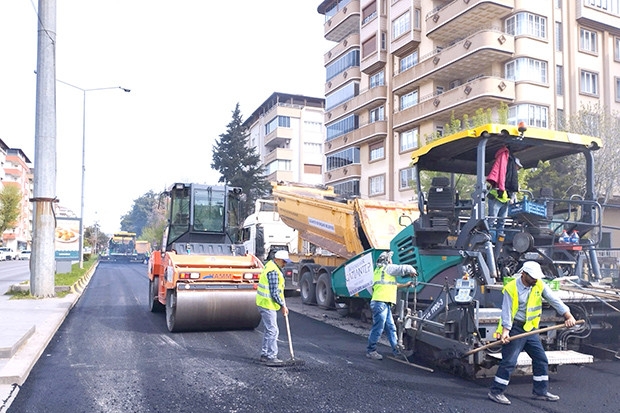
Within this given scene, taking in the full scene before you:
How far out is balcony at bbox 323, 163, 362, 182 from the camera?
37.6m

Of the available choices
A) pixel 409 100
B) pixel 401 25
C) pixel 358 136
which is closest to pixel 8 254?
pixel 358 136

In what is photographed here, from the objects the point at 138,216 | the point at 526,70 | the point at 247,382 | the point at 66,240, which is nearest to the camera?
the point at 247,382

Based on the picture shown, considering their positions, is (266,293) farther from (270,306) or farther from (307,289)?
(307,289)

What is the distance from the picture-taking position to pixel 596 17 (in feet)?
95.3

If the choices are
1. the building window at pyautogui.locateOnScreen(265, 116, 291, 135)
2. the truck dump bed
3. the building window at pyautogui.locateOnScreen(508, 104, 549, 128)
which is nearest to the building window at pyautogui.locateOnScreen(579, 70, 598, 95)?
the building window at pyautogui.locateOnScreen(508, 104, 549, 128)

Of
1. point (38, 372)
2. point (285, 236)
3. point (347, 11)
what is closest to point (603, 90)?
point (347, 11)

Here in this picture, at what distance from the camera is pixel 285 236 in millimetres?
18734

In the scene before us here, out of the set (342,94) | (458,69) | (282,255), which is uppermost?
(342,94)

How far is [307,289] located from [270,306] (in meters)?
7.21

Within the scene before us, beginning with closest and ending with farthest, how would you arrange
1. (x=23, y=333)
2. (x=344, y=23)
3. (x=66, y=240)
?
1. (x=23, y=333)
2. (x=66, y=240)
3. (x=344, y=23)

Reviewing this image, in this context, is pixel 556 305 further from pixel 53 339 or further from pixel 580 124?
pixel 580 124

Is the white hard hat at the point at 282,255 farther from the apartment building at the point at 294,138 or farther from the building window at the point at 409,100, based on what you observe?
the apartment building at the point at 294,138

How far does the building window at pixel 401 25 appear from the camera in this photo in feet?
105

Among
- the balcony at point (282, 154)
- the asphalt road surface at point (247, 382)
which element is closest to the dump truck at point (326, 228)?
the asphalt road surface at point (247, 382)
